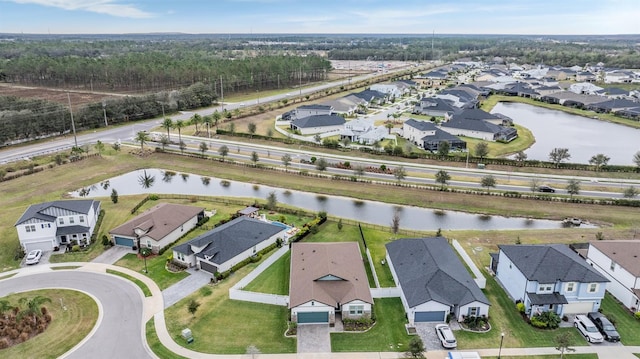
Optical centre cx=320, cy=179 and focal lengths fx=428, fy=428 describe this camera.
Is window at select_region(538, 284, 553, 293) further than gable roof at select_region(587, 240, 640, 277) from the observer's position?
No

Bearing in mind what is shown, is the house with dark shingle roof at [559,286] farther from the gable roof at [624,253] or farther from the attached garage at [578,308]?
the gable roof at [624,253]

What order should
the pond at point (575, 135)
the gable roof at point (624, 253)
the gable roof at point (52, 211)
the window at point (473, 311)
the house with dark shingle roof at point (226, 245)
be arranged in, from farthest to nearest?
1. the pond at point (575, 135)
2. the gable roof at point (52, 211)
3. the house with dark shingle roof at point (226, 245)
4. the gable roof at point (624, 253)
5. the window at point (473, 311)

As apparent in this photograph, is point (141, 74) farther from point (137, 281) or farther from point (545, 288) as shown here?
point (545, 288)

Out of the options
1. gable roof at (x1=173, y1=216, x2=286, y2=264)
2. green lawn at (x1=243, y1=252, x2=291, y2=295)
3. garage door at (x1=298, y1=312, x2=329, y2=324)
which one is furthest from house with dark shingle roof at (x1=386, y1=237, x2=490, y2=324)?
gable roof at (x1=173, y1=216, x2=286, y2=264)

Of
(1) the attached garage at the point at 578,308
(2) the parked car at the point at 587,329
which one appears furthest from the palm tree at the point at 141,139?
(2) the parked car at the point at 587,329

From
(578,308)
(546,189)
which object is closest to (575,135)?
(546,189)

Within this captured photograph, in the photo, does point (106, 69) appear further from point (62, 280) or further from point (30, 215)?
point (62, 280)

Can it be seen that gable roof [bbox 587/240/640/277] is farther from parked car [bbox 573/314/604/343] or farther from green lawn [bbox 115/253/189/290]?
→ green lawn [bbox 115/253/189/290]
